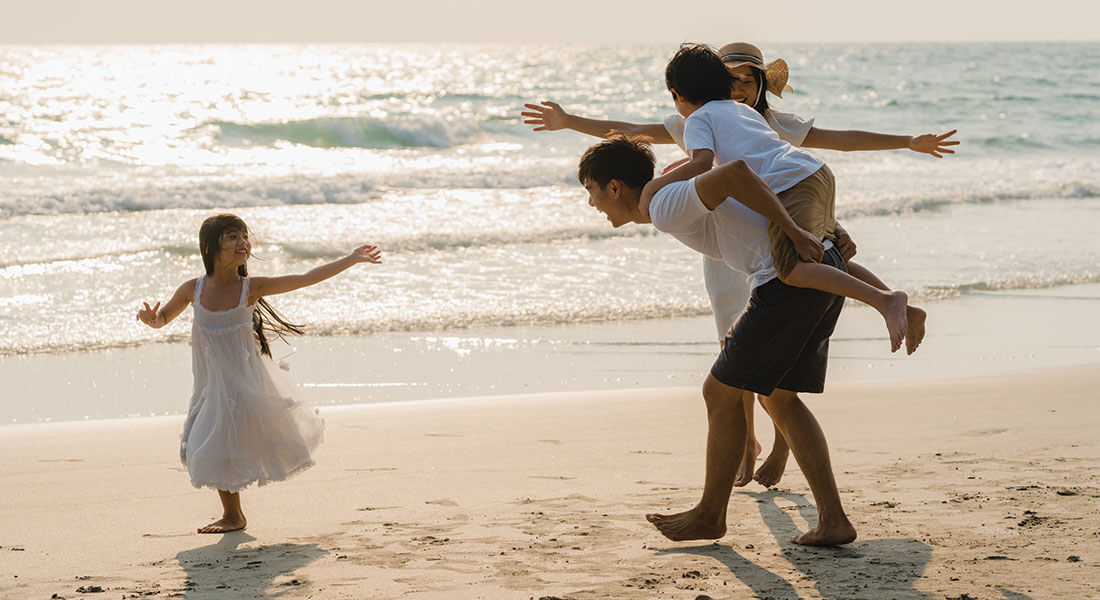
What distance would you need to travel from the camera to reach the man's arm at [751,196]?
311 centimetres

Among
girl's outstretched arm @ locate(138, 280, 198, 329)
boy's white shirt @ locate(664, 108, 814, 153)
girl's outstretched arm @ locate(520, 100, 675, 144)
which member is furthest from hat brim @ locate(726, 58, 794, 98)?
girl's outstretched arm @ locate(138, 280, 198, 329)

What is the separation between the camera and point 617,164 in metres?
3.45

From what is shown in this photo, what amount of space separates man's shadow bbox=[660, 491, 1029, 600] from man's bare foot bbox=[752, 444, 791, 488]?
1.71ft

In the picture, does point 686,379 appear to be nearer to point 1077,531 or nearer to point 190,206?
point 1077,531

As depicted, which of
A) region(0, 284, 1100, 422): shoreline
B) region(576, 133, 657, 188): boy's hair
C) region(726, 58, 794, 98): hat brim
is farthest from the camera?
region(0, 284, 1100, 422): shoreline

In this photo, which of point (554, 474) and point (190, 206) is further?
point (190, 206)

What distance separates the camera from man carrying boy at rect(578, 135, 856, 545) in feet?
10.5

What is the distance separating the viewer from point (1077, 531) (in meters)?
3.63

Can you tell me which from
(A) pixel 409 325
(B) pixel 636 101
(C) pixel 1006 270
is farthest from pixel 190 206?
(B) pixel 636 101

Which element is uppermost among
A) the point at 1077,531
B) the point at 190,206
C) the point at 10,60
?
the point at 10,60

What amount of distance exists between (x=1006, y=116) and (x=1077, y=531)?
3310 centimetres

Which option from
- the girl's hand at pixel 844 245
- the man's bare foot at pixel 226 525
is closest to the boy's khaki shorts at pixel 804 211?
the girl's hand at pixel 844 245

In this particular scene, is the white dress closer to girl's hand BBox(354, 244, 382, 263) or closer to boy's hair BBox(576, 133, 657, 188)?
girl's hand BBox(354, 244, 382, 263)

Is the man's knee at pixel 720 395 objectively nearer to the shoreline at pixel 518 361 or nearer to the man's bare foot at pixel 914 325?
the man's bare foot at pixel 914 325
